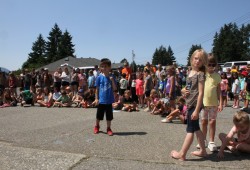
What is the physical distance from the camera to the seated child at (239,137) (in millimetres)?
5234

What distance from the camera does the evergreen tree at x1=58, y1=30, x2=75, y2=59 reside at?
98062 millimetres

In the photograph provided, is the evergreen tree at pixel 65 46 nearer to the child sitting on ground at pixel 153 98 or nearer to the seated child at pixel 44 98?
the seated child at pixel 44 98

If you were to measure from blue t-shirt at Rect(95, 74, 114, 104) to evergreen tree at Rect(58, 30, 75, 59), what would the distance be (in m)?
92.6

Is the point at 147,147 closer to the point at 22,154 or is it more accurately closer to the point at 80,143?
the point at 80,143

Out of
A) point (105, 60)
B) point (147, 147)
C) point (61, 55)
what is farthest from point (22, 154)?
point (61, 55)

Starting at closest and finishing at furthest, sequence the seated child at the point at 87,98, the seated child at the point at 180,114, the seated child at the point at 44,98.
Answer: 1. the seated child at the point at 180,114
2. the seated child at the point at 87,98
3. the seated child at the point at 44,98

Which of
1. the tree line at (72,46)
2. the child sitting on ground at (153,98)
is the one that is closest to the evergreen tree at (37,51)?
the tree line at (72,46)

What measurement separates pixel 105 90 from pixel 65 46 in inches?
3732

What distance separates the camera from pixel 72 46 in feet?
336

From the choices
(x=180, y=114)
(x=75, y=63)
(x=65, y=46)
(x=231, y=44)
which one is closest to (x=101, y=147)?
(x=180, y=114)

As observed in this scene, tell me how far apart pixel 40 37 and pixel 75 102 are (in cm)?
9831

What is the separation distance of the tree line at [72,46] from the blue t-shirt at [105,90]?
8393 cm

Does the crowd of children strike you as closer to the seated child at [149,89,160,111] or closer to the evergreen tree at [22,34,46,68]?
the seated child at [149,89,160,111]

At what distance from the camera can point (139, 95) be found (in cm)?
1340
